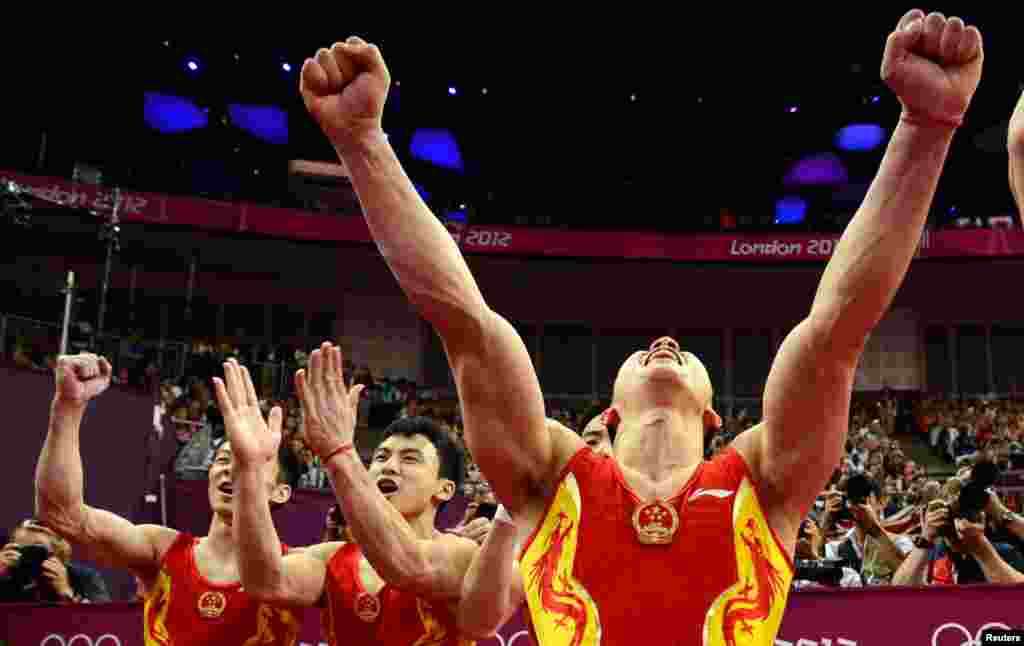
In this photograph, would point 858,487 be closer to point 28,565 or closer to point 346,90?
point 346,90

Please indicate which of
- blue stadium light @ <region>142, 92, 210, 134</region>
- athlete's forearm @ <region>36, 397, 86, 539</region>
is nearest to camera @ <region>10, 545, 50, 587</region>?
athlete's forearm @ <region>36, 397, 86, 539</region>

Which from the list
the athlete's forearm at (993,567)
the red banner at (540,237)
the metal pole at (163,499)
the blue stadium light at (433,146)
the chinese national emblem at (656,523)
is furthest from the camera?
the blue stadium light at (433,146)

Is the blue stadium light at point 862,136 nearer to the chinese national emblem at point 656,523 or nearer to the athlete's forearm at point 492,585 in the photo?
the athlete's forearm at point 492,585

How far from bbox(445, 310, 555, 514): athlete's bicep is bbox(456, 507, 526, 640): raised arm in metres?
0.47

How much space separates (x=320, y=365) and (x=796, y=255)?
2083cm

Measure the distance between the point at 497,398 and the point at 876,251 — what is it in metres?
0.78

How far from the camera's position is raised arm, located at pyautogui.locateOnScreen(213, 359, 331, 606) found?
354 cm

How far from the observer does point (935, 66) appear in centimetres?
197

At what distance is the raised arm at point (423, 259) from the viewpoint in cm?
217

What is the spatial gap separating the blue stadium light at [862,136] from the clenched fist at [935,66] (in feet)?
84.3

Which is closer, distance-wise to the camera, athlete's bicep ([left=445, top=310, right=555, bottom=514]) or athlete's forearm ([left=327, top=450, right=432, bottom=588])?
athlete's bicep ([left=445, top=310, right=555, bottom=514])

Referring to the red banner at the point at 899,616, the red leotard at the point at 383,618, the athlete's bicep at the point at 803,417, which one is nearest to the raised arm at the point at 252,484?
the red leotard at the point at 383,618

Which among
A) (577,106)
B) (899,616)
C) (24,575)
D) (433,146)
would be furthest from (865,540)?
(433,146)

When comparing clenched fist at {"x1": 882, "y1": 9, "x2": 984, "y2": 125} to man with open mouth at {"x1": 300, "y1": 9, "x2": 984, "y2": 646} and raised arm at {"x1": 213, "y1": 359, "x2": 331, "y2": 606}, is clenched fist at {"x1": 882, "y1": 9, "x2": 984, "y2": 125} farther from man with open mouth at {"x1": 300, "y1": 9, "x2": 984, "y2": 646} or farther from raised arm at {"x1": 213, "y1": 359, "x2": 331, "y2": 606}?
raised arm at {"x1": 213, "y1": 359, "x2": 331, "y2": 606}
